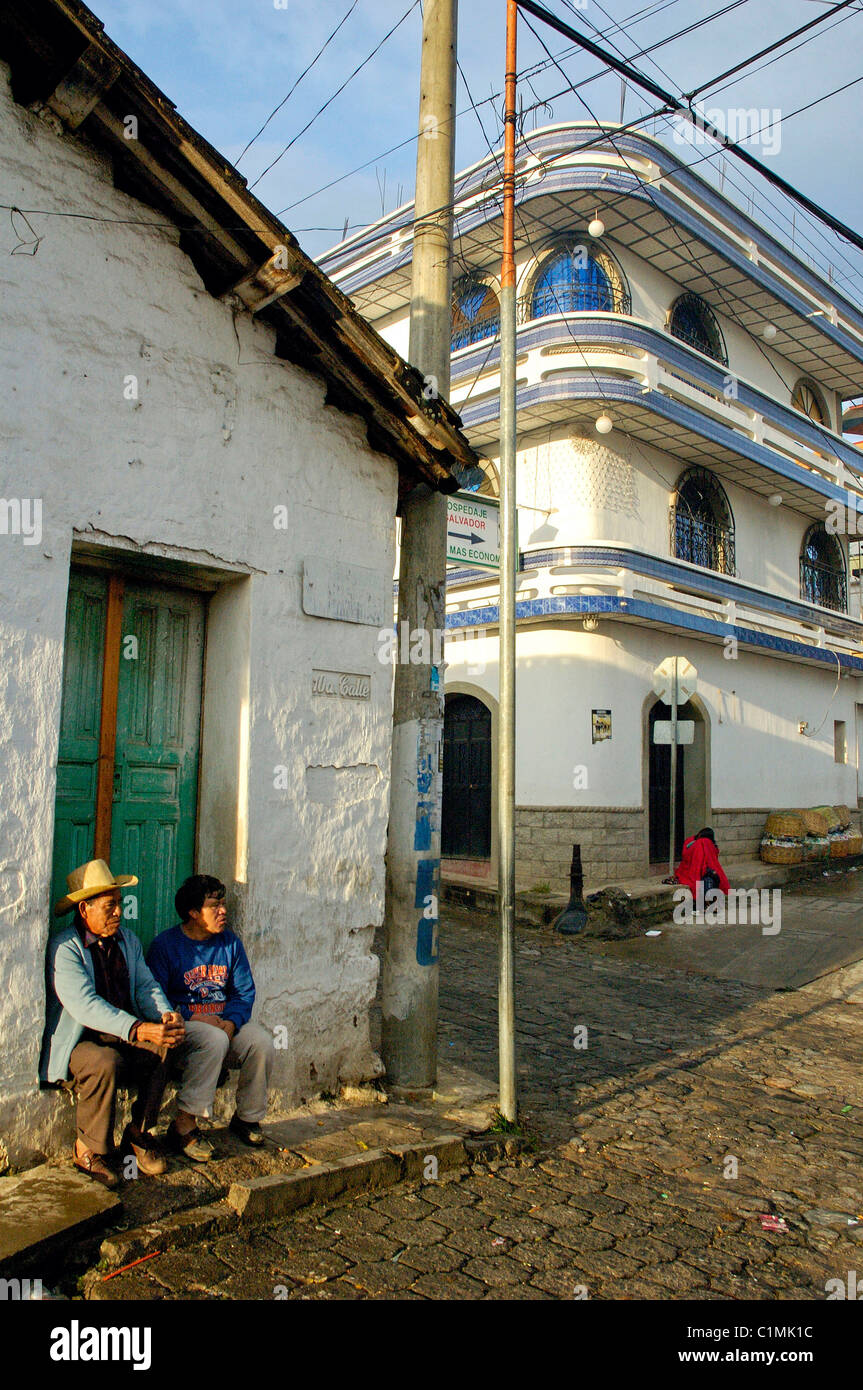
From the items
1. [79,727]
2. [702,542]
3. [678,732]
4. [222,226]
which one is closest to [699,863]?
[678,732]

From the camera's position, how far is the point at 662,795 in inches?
595

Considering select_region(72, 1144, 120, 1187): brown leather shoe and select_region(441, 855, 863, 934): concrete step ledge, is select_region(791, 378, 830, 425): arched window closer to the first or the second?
select_region(441, 855, 863, 934): concrete step ledge

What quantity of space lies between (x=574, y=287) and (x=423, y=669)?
10204 millimetres

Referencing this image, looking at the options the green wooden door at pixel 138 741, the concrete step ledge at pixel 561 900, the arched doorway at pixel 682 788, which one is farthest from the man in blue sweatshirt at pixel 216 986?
the arched doorway at pixel 682 788

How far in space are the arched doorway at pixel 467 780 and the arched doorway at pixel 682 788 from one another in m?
2.60

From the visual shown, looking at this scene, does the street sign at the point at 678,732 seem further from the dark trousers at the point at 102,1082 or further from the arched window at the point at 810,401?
the arched window at the point at 810,401

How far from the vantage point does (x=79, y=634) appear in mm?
4680

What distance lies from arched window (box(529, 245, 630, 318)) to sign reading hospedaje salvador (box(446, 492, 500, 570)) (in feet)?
29.7

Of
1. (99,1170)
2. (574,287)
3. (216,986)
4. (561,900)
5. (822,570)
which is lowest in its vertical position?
(99,1170)

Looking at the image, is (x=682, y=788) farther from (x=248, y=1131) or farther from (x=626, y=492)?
(x=248, y=1131)

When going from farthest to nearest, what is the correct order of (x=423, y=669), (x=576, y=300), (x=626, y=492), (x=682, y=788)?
(x=682, y=788) → (x=626, y=492) → (x=576, y=300) → (x=423, y=669)

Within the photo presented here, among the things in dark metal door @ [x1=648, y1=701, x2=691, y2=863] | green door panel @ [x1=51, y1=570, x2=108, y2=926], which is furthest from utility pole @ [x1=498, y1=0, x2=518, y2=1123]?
dark metal door @ [x1=648, y1=701, x2=691, y2=863]
